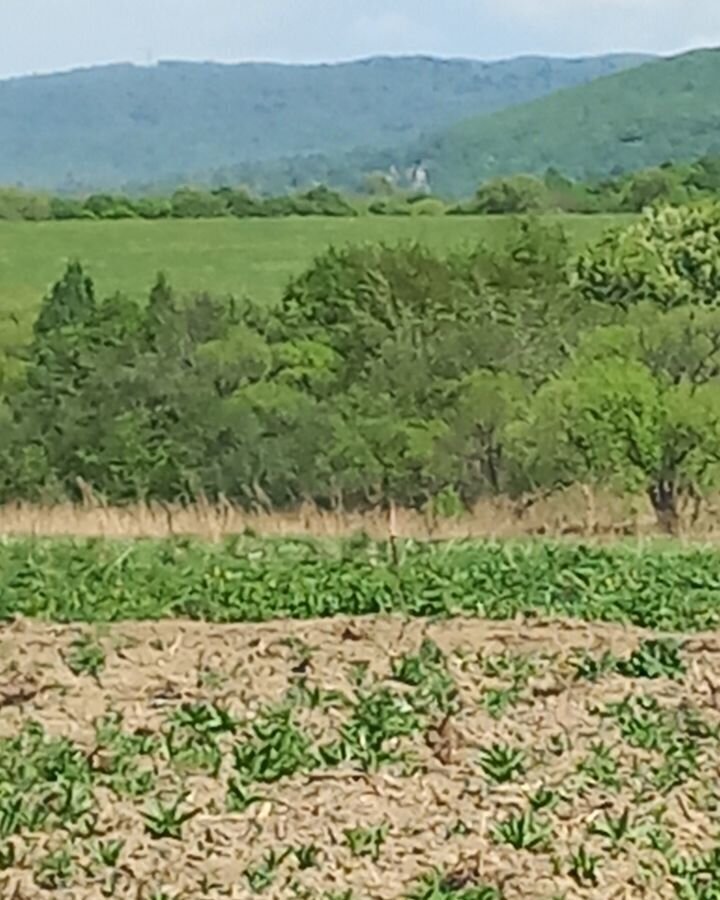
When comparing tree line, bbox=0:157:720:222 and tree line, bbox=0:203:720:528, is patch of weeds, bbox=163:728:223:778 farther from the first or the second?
tree line, bbox=0:157:720:222

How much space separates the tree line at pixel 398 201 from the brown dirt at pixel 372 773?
61.3 m

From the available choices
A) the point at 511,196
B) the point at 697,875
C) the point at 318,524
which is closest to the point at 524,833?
the point at 697,875

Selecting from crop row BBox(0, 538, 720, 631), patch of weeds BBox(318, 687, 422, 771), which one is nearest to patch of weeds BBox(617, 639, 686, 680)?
crop row BBox(0, 538, 720, 631)

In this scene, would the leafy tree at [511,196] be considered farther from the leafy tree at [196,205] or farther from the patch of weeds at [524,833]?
the patch of weeds at [524,833]

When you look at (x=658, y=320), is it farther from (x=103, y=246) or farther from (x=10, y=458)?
(x=103, y=246)

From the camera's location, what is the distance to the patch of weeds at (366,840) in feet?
19.5

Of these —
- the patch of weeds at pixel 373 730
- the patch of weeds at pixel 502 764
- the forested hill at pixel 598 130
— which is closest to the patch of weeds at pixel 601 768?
the patch of weeds at pixel 502 764

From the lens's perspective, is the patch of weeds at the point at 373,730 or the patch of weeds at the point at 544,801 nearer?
the patch of weeds at the point at 544,801

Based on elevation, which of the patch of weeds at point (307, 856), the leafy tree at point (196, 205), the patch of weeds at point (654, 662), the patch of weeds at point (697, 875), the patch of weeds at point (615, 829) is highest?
the patch of weeds at point (307, 856)

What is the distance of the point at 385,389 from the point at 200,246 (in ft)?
132

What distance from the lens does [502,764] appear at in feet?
21.9

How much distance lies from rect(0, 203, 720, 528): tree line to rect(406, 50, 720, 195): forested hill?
9206 cm

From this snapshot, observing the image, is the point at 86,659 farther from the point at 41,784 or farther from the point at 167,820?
the point at 167,820

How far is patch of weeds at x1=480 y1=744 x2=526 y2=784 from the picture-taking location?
6.61 meters
